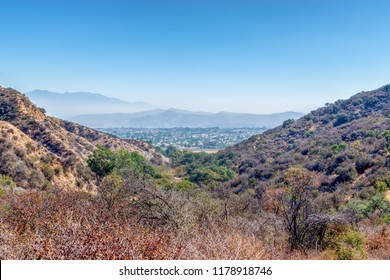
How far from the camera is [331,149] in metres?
36.6

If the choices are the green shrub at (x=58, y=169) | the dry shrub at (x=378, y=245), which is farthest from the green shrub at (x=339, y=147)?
the green shrub at (x=58, y=169)

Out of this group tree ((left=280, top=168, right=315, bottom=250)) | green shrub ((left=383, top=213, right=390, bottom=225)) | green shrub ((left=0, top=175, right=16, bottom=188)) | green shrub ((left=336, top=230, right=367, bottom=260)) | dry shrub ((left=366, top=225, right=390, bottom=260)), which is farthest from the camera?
green shrub ((left=0, top=175, right=16, bottom=188))

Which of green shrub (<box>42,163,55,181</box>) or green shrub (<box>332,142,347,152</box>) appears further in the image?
green shrub (<box>332,142,347,152</box>)

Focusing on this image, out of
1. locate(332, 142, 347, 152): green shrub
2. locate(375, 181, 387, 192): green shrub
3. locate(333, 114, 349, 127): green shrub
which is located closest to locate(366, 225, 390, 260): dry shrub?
locate(375, 181, 387, 192): green shrub

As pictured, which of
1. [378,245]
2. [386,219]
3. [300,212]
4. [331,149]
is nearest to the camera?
[378,245]

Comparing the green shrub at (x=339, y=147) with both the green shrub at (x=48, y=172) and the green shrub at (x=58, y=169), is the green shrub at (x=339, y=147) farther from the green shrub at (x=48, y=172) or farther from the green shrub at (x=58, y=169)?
the green shrub at (x=48, y=172)

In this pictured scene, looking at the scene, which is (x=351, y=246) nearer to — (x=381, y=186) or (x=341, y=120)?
(x=381, y=186)

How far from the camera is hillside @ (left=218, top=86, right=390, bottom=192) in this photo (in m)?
26.2

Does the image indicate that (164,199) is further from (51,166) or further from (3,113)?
(3,113)

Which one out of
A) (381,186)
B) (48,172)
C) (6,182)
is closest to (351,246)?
(381,186)

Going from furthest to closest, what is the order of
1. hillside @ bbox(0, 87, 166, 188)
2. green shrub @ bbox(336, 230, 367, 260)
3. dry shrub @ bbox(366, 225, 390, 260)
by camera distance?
hillside @ bbox(0, 87, 166, 188) < dry shrub @ bbox(366, 225, 390, 260) < green shrub @ bbox(336, 230, 367, 260)

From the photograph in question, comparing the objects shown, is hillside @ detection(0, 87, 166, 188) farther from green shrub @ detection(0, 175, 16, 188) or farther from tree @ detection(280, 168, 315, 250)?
tree @ detection(280, 168, 315, 250)
